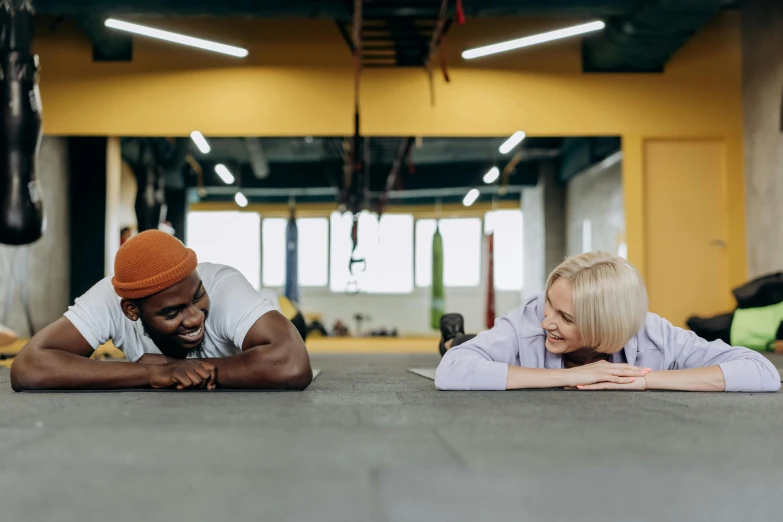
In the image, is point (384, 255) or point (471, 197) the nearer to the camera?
point (471, 197)

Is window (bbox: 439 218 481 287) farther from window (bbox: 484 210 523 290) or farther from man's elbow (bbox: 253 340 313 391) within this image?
man's elbow (bbox: 253 340 313 391)

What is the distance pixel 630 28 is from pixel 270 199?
8.62 m

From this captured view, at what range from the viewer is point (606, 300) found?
2402mm

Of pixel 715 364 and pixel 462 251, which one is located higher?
pixel 462 251

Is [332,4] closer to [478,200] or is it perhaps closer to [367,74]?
[367,74]

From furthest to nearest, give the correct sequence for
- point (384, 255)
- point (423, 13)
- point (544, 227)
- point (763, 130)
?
point (384, 255) → point (544, 227) → point (763, 130) → point (423, 13)

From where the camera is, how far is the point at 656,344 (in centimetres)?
277

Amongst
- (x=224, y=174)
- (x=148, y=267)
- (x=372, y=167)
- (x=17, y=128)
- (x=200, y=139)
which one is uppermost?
(x=372, y=167)

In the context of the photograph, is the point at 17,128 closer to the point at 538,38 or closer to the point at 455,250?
the point at 538,38

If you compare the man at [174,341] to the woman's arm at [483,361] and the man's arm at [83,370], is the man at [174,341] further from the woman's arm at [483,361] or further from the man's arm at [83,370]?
the woman's arm at [483,361]

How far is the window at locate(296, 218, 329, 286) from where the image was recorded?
52.0ft

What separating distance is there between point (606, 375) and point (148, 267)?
154 centimetres

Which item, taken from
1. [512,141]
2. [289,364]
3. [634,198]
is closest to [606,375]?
[289,364]

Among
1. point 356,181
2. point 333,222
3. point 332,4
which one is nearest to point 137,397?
point 356,181
